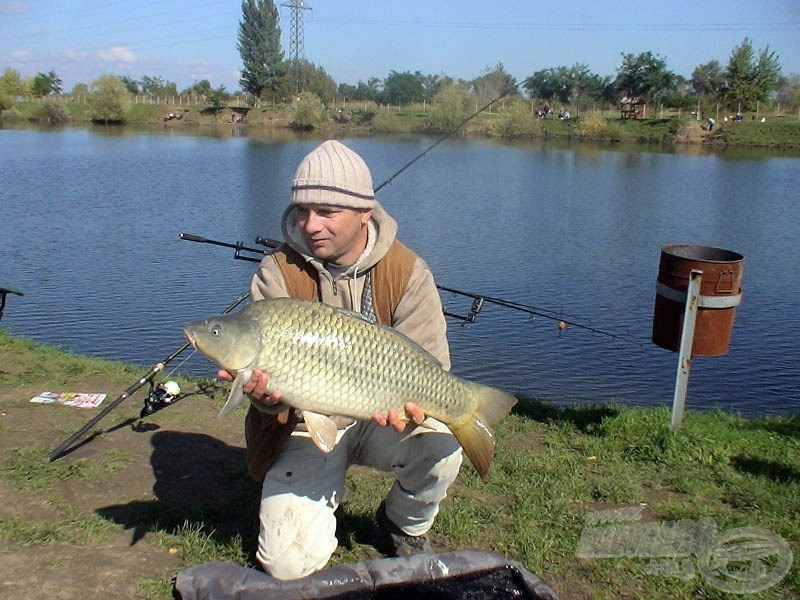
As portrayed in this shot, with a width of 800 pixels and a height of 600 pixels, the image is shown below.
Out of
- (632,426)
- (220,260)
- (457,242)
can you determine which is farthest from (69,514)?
(457,242)

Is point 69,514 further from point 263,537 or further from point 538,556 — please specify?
point 538,556

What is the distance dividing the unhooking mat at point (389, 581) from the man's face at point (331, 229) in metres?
1.07

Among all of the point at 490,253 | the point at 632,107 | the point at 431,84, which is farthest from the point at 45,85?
the point at 490,253

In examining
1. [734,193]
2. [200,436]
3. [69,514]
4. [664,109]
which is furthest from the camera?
[664,109]

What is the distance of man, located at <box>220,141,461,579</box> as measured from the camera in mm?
2744

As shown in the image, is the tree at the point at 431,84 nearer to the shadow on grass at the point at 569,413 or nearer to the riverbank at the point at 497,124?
the riverbank at the point at 497,124

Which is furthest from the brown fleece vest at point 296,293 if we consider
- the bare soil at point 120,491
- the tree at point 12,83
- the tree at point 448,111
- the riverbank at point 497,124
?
the tree at point 12,83

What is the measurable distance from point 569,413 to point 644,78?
5797 cm

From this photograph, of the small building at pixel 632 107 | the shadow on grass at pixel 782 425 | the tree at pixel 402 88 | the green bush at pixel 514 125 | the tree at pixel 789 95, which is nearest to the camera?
the shadow on grass at pixel 782 425

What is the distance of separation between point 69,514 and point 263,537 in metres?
0.96

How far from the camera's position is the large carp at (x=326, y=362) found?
2451mm

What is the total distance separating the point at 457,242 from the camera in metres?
14.4

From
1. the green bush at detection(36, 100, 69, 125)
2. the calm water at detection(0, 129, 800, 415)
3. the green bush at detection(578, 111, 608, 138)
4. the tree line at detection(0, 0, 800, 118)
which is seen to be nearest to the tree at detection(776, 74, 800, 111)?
the tree line at detection(0, 0, 800, 118)

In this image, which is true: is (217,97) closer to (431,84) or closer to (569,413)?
(431,84)
